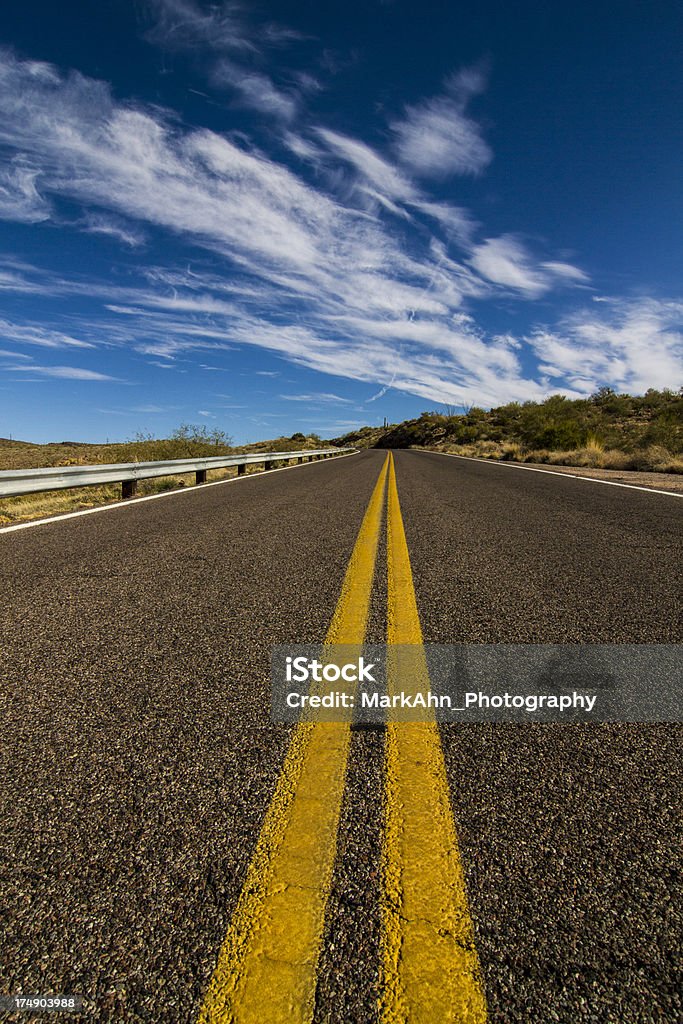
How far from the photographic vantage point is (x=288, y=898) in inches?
42.9

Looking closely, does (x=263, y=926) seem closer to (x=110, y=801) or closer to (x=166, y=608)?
(x=110, y=801)

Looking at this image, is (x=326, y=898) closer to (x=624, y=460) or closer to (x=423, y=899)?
(x=423, y=899)

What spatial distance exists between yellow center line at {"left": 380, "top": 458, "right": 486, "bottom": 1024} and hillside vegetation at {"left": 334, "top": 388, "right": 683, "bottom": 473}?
15.8 meters

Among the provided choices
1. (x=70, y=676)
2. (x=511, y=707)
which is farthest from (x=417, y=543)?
(x=70, y=676)

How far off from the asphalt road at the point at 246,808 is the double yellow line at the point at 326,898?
0.10 ft

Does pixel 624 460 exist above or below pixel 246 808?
above

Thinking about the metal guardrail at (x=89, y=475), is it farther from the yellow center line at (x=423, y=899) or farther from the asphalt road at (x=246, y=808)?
the yellow center line at (x=423, y=899)

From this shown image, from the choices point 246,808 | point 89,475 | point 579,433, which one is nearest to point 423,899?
point 246,808

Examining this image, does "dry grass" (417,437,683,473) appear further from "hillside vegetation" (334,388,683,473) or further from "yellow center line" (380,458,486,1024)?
"yellow center line" (380,458,486,1024)

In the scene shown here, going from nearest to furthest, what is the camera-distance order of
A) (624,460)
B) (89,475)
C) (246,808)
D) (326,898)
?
(326,898), (246,808), (89,475), (624,460)

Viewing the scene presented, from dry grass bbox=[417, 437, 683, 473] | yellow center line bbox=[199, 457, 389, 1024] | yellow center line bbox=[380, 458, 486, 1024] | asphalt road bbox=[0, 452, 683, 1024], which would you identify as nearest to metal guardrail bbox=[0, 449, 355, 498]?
asphalt road bbox=[0, 452, 683, 1024]

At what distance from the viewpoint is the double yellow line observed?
89 centimetres

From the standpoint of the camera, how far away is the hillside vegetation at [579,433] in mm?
18938

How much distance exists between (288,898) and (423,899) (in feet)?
0.95
